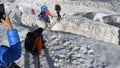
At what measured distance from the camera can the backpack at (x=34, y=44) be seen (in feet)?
27.2

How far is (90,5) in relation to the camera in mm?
32625

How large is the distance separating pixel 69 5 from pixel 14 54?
27.4 metres

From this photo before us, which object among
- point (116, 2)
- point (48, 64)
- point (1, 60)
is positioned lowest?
point (116, 2)

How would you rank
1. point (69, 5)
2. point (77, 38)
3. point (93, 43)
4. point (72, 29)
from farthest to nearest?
point (69, 5) < point (72, 29) < point (77, 38) < point (93, 43)

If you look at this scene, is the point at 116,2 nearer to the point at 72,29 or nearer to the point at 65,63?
the point at 72,29

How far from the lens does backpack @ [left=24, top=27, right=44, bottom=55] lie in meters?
8.30

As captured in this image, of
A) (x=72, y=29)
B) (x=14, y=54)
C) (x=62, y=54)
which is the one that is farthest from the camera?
(x=72, y=29)

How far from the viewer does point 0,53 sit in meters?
4.39

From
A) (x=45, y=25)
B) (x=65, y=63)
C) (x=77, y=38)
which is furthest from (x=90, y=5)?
(x=65, y=63)

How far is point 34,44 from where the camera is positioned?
8.29 metres

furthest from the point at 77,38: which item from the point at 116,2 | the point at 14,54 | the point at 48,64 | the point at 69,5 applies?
the point at 116,2

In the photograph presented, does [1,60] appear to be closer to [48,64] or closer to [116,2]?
[48,64]

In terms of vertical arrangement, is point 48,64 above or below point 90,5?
above

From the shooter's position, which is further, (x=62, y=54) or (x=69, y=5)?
(x=69, y=5)
